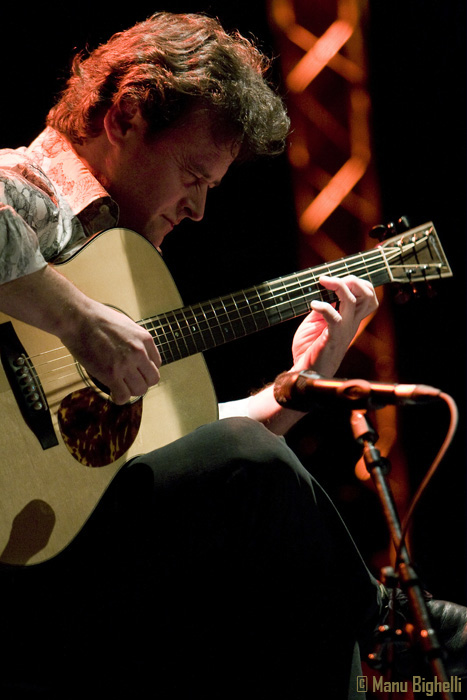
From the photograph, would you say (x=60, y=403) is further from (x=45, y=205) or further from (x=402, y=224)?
(x=402, y=224)

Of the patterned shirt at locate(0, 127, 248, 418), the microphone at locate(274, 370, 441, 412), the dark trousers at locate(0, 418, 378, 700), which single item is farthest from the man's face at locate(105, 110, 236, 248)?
the microphone at locate(274, 370, 441, 412)

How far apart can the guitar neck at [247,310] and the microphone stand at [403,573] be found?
2.12 ft

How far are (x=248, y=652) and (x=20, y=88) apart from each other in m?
1.73

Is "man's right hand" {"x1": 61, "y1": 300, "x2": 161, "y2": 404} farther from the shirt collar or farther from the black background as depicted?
the black background

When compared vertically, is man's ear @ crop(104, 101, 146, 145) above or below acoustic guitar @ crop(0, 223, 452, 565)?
above

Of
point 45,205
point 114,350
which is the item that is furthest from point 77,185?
point 114,350

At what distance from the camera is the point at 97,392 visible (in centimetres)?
140

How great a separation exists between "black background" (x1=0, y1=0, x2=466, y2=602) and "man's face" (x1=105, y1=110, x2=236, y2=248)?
0.58 metres

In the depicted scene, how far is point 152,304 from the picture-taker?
1583mm

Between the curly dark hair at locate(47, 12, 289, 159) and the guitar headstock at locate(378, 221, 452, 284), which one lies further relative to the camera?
the guitar headstock at locate(378, 221, 452, 284)

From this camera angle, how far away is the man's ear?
1699 millimetres

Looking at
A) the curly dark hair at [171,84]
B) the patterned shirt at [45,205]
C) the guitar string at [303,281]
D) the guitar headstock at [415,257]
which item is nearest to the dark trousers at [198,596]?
the guitar string at [303,281]

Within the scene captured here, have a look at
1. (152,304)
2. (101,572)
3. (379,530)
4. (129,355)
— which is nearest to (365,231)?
(379,530)

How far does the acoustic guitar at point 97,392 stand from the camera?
1.28 metres
